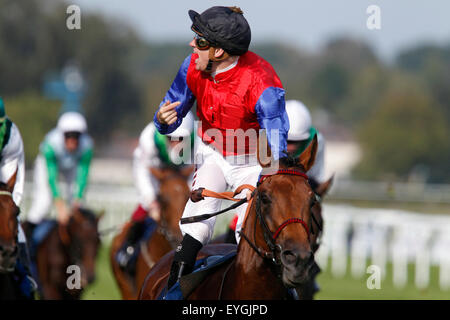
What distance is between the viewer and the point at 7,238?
184 inches

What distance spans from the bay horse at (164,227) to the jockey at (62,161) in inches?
56.1

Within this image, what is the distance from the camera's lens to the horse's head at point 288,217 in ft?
11.5

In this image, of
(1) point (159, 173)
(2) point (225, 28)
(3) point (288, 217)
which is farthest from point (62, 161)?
(3) point (288, 217)

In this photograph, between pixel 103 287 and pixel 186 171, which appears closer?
pixel 186 171

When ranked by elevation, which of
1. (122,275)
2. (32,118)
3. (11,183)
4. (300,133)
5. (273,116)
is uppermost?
(273,116)

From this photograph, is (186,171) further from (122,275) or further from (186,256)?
(186,256)

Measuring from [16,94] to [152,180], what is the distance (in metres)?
44.6

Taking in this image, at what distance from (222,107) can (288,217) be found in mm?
916

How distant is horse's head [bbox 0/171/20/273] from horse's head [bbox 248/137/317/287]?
1494 mm

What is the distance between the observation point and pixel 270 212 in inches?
147

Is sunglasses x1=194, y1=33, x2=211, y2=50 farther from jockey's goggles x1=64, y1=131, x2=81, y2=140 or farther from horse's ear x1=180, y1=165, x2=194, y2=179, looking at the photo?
jockey's goggles x1=64, y1=131, x2=81, y2=140

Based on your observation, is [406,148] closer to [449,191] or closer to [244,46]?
[449,191]
